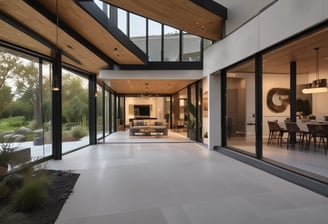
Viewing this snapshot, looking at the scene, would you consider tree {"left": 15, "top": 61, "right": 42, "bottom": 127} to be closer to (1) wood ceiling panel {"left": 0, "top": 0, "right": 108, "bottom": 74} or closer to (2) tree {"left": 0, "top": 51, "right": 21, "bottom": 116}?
(2) tree {"left": 0, "top": 51, "right": 21, "bottom": 116}

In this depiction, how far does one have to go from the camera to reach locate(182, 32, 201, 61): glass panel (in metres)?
10.9

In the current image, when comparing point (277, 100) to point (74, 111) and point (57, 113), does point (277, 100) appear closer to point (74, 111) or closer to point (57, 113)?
point (74, 111)

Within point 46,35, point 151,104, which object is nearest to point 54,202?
point 46,35

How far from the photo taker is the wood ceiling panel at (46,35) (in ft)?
14.5

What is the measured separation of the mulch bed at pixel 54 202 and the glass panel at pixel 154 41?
6.99 metres

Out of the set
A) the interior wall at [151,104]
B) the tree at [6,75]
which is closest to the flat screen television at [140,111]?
the interior wall at [151,104]

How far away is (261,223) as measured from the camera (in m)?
3.01

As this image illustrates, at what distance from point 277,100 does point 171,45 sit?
5613 millimetres

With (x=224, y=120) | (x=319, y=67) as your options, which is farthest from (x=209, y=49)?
(x=319, y=67)

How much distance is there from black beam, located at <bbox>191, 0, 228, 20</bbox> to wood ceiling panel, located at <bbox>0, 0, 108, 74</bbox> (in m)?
3.26

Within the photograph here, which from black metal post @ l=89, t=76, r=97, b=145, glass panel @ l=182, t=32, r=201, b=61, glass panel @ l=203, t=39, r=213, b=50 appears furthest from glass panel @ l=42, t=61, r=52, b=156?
glass panel @ l=182, t=32, r=201, b=61

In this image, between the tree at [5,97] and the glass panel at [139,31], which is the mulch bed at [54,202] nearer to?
the tree at [5,97]

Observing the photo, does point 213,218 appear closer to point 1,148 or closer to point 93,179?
point 93,179

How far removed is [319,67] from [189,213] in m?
8.83
